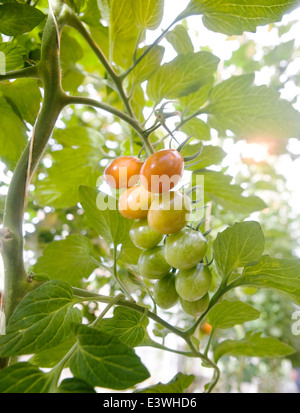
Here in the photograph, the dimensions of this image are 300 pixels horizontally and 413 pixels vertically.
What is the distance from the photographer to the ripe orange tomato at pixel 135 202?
0.37 metres

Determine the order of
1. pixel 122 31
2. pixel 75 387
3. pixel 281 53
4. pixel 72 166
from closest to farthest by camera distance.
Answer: pixel 75 387 → pixel 122 31 → pixel 72 166 → pixel 281 53

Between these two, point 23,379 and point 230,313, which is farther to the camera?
point 230,313

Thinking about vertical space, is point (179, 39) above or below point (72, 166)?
above

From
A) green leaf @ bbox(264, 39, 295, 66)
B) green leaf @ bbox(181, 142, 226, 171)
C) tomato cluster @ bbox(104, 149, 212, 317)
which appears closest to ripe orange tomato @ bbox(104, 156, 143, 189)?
tomato cluster @ bbox(104, 149, 212, 317)

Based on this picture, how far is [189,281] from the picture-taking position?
1.12 feet

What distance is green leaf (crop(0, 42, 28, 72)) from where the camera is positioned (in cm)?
37

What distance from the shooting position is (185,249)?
1.08 ft

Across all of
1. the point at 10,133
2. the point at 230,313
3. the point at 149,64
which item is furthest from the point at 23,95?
the point at 230,313

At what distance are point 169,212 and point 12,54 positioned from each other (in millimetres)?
Answer: 250

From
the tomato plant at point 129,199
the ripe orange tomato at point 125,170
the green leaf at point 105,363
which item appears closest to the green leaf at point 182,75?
the tomato plant at point 129,199

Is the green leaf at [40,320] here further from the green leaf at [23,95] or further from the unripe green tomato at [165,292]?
the green leaf at [23,95]

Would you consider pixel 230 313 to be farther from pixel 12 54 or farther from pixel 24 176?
pixel 12 54

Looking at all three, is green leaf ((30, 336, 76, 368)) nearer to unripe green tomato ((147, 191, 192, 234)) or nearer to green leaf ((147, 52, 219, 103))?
unripe green tomato ((147, 191, 192, 234))
